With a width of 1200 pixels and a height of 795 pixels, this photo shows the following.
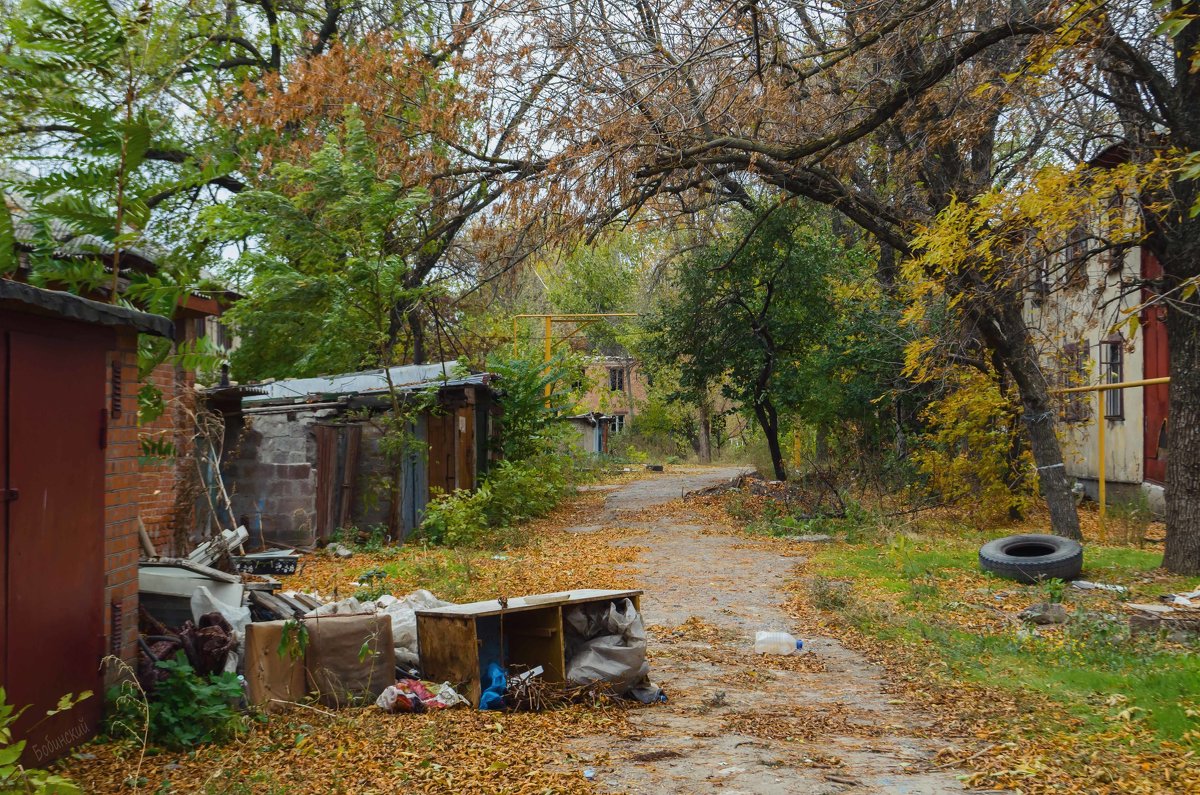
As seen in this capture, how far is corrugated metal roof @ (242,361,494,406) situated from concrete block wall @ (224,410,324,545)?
1.05 metres

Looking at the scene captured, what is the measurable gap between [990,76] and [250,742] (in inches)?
434

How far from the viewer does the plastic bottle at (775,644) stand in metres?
8.65

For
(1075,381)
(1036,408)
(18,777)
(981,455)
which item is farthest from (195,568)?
(1075,381)

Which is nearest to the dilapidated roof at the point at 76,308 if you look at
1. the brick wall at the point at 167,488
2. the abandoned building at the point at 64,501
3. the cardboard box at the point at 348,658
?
the abandoned building at the point at 64,501

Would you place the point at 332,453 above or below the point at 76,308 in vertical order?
below

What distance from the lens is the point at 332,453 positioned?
1596cm

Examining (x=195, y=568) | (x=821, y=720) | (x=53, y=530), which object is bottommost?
(x=821, y=720)

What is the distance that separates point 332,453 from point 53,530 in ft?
35.3

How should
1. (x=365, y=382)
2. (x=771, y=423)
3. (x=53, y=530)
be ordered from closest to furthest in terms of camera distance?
(x=53, y=530) < (x=365, y=382) < (x=771, y=423)

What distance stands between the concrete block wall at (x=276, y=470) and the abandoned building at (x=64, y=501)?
31.6 feet

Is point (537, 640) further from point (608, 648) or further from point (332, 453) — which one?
point (332, 453)

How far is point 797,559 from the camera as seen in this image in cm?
1518

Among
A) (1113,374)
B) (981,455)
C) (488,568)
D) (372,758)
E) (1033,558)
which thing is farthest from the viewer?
(1113,374)

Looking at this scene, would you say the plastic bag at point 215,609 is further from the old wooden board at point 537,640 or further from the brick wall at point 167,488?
the brick wall at point 167,488
